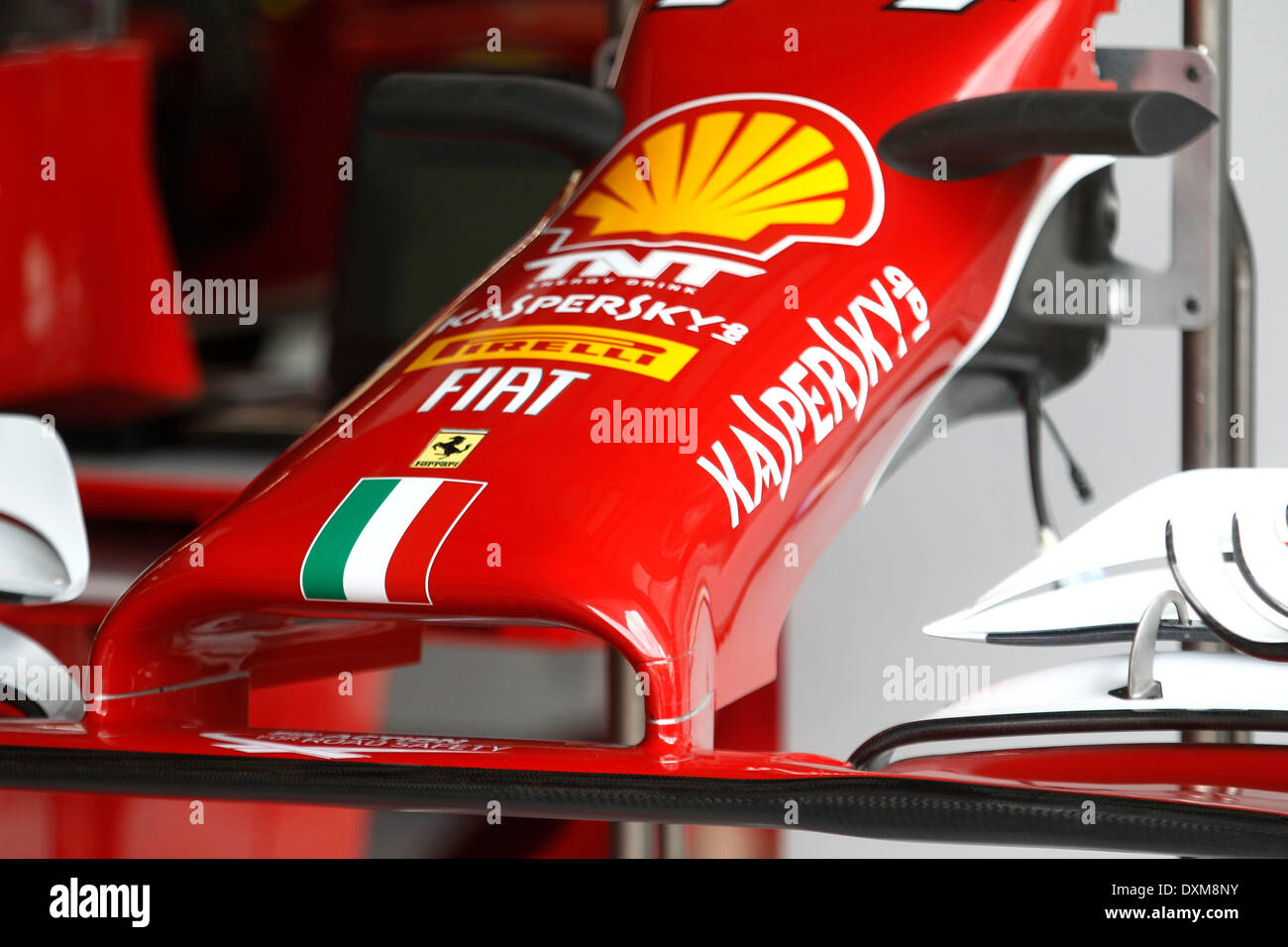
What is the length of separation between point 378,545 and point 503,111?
291 mm

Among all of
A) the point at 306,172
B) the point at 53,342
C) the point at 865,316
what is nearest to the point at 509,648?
the point at 53,342

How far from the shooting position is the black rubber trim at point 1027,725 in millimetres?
531

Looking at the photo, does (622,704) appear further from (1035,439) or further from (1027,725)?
(1027,725)

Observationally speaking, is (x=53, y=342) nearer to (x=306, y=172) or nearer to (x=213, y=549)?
(x=213, y=549)

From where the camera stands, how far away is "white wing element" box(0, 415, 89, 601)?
648 millimetres

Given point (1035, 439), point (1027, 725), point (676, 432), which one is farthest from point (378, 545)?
point (1035, 439)

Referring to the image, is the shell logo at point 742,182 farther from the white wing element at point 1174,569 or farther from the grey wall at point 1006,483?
the grey wall at point 1006,483

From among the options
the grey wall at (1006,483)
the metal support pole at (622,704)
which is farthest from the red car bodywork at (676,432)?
the grey wall at (1006,483)

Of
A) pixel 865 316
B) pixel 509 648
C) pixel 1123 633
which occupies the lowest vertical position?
pixel 509 648

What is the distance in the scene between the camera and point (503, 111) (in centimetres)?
77

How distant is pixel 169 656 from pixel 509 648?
30.0 inches

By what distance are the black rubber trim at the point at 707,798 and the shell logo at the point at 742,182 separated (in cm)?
27

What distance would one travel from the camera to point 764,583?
0.62 meters

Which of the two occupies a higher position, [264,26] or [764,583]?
[264,26]
